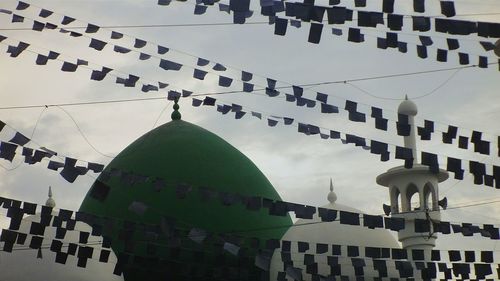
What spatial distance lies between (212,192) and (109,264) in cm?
546

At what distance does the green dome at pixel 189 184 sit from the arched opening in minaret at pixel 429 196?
4.13m

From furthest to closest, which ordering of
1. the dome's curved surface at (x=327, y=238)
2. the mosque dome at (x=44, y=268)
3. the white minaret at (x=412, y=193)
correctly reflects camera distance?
the white minaret at (x=412, y=193), the dome's curved surface at (x=327, y=238), the mosque dome at (x=44, y=268)

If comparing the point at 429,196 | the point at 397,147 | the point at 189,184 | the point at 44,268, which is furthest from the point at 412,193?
the point at 397,147

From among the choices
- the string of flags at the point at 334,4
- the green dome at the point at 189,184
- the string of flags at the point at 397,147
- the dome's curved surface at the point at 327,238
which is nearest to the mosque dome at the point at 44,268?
the green dome at the point at 189,184

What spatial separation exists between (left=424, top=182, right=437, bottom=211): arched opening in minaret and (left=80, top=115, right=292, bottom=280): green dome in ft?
13.5

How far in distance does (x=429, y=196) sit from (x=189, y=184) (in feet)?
23.5

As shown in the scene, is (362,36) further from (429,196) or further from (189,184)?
(429,196)

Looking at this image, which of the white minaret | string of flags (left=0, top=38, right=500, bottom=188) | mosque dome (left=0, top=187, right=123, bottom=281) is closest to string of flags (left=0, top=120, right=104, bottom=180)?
string of flags (left=0, top=38, right=500, bottom=188)

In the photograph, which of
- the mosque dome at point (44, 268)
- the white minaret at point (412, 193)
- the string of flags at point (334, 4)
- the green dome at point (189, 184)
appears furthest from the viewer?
the white minaret at point (412, 193)

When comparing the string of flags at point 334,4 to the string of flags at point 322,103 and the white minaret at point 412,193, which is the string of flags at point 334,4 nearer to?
the string of flags at point 322,103

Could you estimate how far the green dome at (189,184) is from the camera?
614 inches

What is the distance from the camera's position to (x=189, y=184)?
15492 mm

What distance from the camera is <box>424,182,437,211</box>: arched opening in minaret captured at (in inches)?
791

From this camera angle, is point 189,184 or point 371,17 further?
point 189,184
